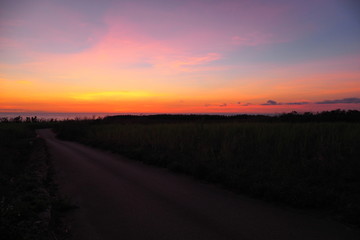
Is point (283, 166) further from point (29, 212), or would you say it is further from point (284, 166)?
point (29, 212)

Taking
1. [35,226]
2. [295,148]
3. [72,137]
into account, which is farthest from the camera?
[72,137]

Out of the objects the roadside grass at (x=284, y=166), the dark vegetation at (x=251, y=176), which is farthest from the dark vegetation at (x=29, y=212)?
the roadside grass at (x=284, y=166)

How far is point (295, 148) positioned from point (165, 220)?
6.72m

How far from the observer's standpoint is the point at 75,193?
260 inches

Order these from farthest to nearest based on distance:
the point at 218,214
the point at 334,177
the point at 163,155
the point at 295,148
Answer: the point at 163,155
the point at 295,148
the point at 334,177
the point at 218,214

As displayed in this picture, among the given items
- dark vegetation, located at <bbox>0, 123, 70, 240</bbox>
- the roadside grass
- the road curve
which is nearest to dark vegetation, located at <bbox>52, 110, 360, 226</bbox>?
the roadside grass

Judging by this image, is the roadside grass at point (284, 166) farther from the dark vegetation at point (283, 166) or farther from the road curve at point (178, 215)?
the road curve at point (178, 215)

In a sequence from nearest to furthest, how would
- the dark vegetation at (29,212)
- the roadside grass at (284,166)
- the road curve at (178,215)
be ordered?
the dark vegetation at (29,212) → the road curve at (178,215) → the roadside grass at (284,166)

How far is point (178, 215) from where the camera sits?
4.89m

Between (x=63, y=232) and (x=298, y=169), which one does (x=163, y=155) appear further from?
(x=63, y=232)

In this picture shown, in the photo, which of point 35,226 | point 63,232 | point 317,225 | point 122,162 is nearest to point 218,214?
point 317,225

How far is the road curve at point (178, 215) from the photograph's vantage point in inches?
162

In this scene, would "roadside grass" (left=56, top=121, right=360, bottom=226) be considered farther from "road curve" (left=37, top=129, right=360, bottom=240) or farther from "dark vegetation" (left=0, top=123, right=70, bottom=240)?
"dark vegetation" (left=0, top=123, right=70, bottom=240)

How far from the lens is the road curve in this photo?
13.5ft
